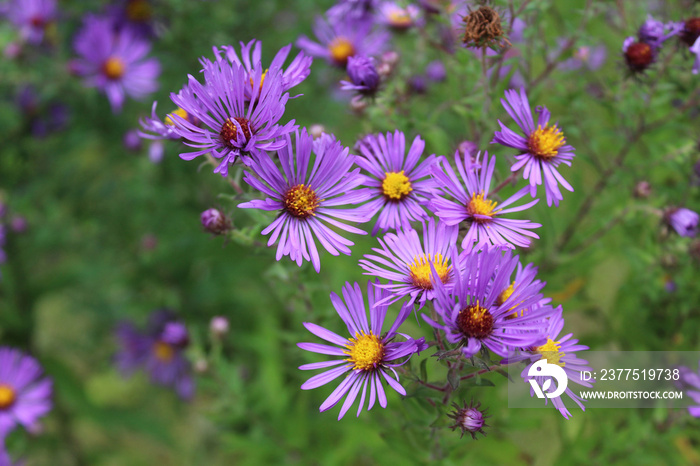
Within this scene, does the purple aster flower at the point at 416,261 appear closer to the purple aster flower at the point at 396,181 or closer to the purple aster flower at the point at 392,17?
the purple aster flower at the point at 396,181

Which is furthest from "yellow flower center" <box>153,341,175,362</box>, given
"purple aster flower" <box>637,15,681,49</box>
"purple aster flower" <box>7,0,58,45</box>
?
"purple aster flower" <box>637,15,681,49</box>

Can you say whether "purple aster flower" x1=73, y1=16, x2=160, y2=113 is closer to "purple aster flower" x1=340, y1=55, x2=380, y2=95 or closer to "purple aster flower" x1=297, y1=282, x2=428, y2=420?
"purple aster flower" x1=340, y1=55, x2=380, y2=95

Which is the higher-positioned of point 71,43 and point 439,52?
point 439,52

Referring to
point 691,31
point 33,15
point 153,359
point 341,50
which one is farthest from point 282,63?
point 153,359

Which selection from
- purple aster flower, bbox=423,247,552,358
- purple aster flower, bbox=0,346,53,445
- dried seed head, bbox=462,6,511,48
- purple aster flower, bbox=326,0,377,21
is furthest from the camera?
purple aster flower, bbox=0,346,53,445

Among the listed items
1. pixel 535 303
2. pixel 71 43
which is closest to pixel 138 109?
pixel 71 43

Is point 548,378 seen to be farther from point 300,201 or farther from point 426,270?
point 300,201

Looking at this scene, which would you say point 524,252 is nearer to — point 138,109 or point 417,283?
point 417,283
